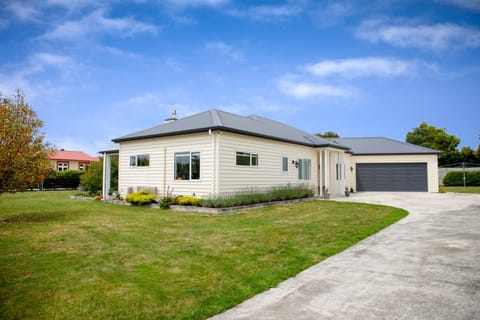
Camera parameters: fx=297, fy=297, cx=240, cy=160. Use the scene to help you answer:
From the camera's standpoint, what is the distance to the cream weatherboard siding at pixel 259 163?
40.9 feet

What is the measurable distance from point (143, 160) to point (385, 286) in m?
13.4

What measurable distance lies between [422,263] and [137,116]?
64.2ft

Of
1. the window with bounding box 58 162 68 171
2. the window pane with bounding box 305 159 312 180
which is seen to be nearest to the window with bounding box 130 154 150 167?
the window pane with bounding box 305 159 312 180

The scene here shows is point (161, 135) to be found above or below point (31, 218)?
above

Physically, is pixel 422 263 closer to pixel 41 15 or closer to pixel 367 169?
pixel 41 15

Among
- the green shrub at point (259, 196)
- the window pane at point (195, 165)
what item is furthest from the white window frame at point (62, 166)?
the green shrub at point (259, 196)

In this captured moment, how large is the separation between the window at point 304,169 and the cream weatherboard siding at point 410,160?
674cm

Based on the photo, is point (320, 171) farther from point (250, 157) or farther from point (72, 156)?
point (72, 156)

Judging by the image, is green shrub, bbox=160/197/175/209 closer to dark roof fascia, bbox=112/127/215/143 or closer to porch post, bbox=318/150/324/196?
dark roof fascia, bbox=112/127/215/143

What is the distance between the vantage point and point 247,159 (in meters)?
13.6

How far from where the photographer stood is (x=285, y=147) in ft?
52.5

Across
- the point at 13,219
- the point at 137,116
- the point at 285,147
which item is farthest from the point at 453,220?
the point at 137,116

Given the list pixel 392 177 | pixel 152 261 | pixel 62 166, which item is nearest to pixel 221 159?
pixel 152 261

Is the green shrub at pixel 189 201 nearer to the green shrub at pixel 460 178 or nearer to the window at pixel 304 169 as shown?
the window at pixel 304 169
